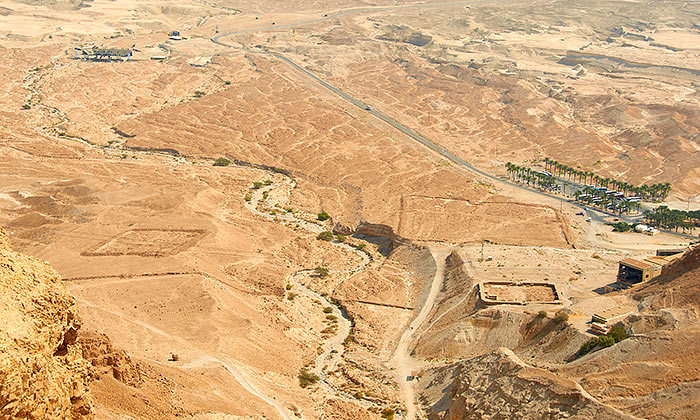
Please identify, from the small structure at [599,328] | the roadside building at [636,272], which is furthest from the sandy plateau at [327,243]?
the roadside building at [636,272]

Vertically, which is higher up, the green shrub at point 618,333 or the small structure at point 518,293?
the green shrub at point 618,333

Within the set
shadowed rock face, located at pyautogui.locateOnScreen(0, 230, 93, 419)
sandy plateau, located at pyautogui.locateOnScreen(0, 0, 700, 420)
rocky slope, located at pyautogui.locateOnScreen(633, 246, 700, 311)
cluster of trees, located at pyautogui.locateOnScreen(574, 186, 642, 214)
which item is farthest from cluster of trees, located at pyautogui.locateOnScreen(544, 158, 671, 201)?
shadowed rock face, located at pyautogui.locateOnScreen(0, 230, 93, 419)

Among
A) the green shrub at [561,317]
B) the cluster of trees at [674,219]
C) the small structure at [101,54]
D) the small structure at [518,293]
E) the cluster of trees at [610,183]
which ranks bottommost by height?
the cluster of trees at [610,183]

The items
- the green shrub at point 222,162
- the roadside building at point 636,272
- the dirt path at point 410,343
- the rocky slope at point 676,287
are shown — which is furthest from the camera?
the green shrub at point 222,162

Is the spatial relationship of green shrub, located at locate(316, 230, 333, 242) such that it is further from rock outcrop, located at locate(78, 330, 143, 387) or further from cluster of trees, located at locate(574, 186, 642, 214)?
→ rock outcrop, located at locate(78, 330, 143, 387)

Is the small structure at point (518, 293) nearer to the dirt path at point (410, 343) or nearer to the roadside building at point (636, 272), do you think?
the dirt path at point (410, 343)

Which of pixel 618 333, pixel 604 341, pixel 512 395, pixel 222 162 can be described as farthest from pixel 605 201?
pixel 512 395

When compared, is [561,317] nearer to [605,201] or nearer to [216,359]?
[216,359]
